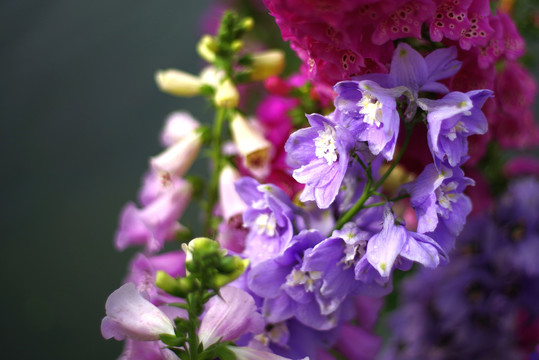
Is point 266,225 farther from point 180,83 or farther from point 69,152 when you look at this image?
point 69,152

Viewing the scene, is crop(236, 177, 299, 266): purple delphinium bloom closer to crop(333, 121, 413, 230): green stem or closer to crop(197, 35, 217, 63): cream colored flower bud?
crop(333, 121, 413, 230): green stem

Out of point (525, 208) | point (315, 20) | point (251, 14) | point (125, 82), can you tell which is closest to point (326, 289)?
point (315, 20)

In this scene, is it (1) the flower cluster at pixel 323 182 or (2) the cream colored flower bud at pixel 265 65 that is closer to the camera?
(1) the flower cluster at pixel 323 182

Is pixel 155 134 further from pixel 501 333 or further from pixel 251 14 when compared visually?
pixel 501 333

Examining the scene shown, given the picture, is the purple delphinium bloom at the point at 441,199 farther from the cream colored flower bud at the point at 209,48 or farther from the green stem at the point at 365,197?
the cream colored flower bud at the point at 209,48

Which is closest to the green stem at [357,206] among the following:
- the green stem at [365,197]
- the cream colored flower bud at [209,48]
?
the green stem at [365,197]

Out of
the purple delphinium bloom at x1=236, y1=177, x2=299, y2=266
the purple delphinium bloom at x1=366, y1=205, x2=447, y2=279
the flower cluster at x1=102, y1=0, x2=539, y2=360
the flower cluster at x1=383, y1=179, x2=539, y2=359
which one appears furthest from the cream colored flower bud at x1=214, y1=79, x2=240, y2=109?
the flower cluster at x1=383, y1=179, x2=539, y2=359
